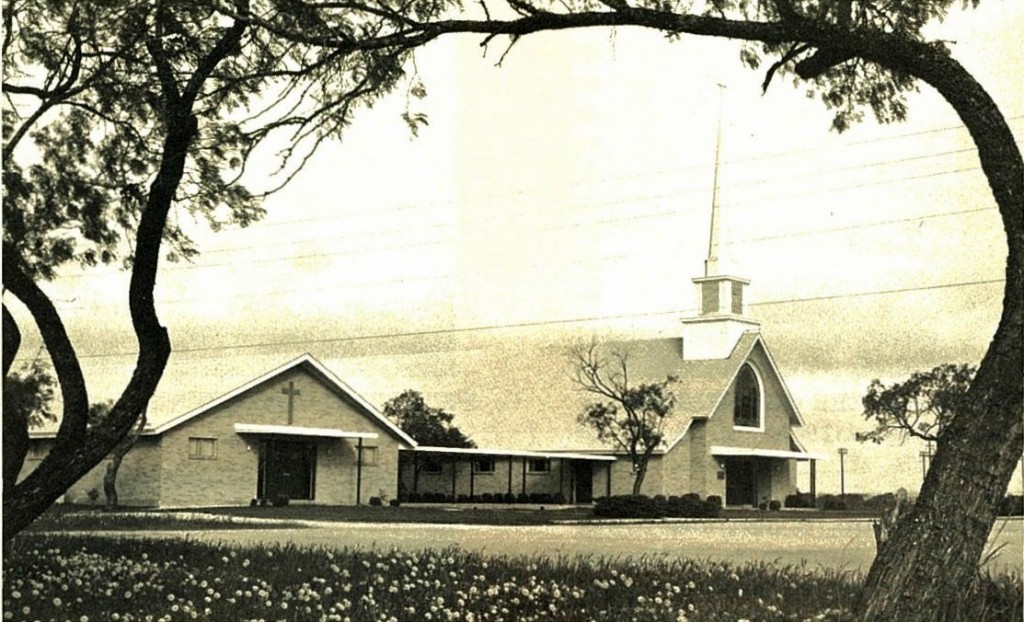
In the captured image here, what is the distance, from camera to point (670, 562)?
731 centimetres

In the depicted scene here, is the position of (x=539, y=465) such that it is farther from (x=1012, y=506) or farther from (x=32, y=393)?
(x=32, y=393)

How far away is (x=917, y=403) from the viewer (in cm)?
717

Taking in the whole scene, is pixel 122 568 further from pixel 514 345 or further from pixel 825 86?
pixel 825 86

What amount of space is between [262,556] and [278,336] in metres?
1.35

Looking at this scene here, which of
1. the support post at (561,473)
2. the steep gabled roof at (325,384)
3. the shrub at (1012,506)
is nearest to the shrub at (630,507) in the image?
the support post at (561,473)

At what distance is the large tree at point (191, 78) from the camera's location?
7223 mm

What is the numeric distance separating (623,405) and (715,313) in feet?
2.47

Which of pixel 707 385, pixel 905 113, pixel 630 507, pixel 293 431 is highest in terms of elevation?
pixel 905 113

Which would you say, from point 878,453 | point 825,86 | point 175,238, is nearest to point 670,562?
point 878,453

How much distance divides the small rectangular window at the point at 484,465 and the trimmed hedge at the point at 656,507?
66cm

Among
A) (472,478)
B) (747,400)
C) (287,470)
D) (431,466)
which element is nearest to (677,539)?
(747,400)

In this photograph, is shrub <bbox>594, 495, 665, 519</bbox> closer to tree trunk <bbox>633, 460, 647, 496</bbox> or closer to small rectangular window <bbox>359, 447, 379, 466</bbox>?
tree trunk <bbox>633, 460, 647, 496</bbox>

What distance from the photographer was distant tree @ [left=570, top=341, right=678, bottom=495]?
7.51 metres

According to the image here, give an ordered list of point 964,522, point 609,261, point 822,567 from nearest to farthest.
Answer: point 964,522 < point 822,567 < point 609,261
